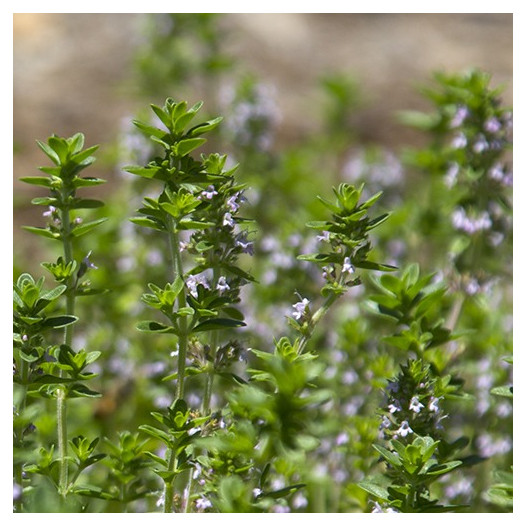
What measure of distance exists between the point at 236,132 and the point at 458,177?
160 centimetres

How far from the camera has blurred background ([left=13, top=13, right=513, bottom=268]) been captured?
675cm

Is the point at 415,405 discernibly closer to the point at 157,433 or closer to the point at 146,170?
the point at 157,433

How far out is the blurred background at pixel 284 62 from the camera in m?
6.75

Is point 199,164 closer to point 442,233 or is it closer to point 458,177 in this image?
point 458,177

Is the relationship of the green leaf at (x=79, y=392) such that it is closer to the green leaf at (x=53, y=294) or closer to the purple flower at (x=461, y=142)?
the green leaf at (x=53, y=294)

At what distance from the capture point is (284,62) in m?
8.12

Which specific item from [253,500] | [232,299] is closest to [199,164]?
[232,299]

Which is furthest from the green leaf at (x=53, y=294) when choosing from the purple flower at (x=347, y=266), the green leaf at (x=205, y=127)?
the purple flower at (x=347, y=266)

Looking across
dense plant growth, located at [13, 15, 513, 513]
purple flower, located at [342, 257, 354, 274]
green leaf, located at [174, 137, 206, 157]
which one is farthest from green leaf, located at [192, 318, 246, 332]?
green leaf, located at [174, 137, 206, 157]

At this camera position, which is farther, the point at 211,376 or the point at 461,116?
the point at 461,116

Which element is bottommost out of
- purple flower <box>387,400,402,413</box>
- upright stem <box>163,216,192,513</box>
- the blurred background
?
purple flower <box>387,400,402,413</box>

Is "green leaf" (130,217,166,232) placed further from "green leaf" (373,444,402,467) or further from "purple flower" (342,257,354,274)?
"green leaf" (373,444,402,467)

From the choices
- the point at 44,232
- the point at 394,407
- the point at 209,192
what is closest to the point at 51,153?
the point at 44,232
